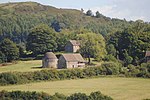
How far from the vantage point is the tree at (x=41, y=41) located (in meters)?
90.5

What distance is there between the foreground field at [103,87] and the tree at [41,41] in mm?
33410

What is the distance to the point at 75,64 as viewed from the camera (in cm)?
7362

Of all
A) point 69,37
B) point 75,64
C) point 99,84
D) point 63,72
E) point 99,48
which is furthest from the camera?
point 69,37

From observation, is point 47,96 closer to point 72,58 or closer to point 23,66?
point 72,58

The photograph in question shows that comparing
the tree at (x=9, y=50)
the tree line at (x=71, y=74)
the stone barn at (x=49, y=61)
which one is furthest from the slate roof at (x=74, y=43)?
the tree line at (x=71, y=74)

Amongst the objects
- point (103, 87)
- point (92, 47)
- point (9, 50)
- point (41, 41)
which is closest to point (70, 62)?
point (92, 47)

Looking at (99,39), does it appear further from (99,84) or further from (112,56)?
(99,84)

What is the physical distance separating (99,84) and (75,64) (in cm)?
1981

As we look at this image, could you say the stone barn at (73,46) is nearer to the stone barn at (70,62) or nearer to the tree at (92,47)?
the tree at (92,47)

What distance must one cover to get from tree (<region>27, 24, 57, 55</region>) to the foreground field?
33.4 m

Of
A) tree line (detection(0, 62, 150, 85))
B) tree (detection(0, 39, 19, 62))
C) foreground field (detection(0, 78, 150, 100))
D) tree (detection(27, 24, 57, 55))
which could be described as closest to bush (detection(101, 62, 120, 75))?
tree line (detection(0, 62, 150, 85))

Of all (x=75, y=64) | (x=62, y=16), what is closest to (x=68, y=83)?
(x=75, y=64)

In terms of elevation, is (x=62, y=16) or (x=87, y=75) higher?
(x=62, y=16)

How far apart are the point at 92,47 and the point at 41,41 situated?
17.2 m
